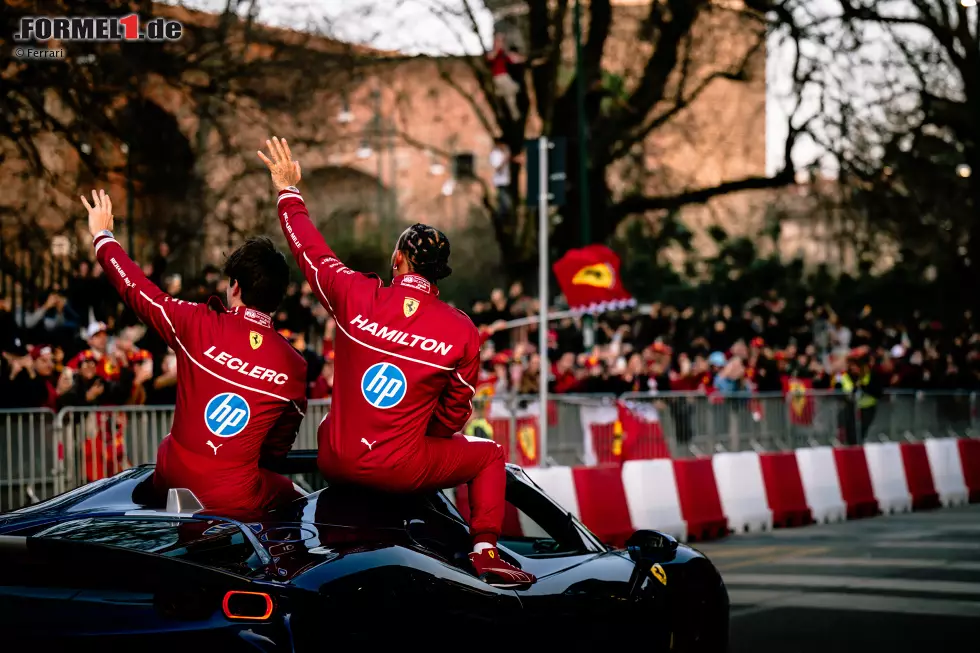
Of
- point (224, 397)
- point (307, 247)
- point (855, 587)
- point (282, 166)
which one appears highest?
point (282, 166)

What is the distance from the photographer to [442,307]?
5762 millimetres

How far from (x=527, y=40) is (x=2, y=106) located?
1359 cm

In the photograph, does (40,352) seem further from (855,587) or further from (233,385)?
(233,385)

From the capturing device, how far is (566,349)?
25.8 m

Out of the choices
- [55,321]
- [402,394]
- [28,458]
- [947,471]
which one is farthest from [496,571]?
[947,471]

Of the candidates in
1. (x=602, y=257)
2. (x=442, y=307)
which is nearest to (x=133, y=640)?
(x=442, y=307)

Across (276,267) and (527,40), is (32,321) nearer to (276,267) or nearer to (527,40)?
(276,267)

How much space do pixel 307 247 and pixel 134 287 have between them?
0.62 metres

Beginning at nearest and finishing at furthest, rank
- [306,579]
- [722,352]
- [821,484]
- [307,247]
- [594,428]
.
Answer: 1. [306,579]
2. [307,247]
3. [821,484]
4. [594,428]
5. [722,352]

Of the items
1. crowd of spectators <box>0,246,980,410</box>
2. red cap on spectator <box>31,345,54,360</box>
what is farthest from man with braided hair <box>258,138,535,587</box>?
red cap on spectator <box>31,345,54,360</box>

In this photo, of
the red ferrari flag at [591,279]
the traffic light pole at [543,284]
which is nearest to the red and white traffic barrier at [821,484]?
the traffic light pole at [543,284]

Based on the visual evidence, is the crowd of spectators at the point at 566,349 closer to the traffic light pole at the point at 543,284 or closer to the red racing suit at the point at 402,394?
the traffic light pole at the point at 543,284

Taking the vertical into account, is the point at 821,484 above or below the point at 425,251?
below

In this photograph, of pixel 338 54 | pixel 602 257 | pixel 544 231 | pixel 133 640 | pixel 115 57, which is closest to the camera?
pixel 133 640
